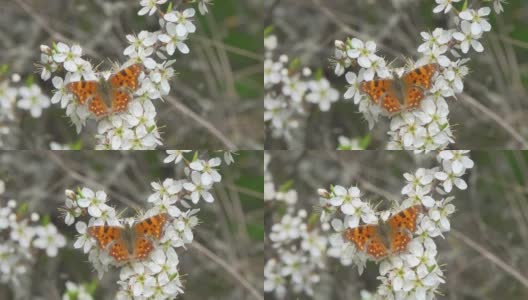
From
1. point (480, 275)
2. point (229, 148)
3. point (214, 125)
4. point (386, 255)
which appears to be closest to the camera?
point (386, 255)

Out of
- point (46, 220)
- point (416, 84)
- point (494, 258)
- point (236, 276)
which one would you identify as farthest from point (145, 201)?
point (494, 258)

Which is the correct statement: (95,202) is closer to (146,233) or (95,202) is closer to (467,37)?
(146,233)

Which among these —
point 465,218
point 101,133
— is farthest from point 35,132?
point 465,218

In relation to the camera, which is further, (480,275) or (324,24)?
(480,275)

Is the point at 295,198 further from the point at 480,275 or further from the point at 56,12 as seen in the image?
the point at 56,12

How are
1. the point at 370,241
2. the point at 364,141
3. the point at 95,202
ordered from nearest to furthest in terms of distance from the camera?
1. the point at 370,241
2. the point at 95,202
3. the point at 364,141

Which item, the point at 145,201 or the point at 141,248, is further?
the point at 145,201
